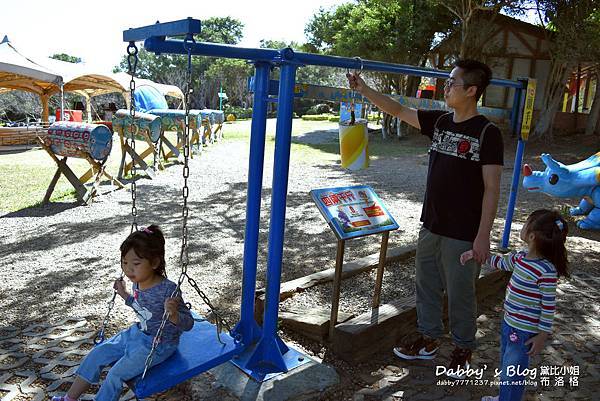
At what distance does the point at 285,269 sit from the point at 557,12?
14281 millimetres

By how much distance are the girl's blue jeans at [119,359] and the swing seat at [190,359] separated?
0.05 meters

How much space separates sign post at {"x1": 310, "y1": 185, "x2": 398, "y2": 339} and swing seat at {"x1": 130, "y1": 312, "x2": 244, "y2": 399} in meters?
0.77

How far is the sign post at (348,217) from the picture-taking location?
2.95 metres

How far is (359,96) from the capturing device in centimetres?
313

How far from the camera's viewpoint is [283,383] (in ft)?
8.41

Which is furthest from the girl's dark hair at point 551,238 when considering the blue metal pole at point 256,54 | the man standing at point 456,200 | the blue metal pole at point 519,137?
the blue metal pole at point 519,137

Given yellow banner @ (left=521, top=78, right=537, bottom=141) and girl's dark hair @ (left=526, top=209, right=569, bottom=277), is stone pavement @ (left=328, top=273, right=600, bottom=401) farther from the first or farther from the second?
yellow banner @ (left=521, top=78, right=537, bottom=141)

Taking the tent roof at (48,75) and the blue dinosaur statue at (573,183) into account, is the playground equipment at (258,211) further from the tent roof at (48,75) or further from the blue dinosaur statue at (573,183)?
the tent roof at (48,75)

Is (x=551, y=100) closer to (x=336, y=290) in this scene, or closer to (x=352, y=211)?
(x=352, y=211)

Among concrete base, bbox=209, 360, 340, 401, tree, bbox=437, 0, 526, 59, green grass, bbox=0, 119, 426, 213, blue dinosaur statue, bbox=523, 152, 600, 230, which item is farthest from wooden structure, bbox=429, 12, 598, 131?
concrete base, bbox=209, 360, 340, 401

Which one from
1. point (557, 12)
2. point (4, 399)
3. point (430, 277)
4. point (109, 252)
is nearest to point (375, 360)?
point (430, 277)

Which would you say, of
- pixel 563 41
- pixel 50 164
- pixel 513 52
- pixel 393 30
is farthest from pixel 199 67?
pixel 563 41

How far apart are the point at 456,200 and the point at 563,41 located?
47.8 ft

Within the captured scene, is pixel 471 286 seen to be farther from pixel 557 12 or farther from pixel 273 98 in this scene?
pixel 557 12
